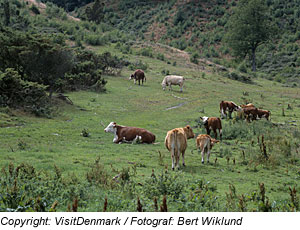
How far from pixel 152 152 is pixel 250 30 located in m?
48.5

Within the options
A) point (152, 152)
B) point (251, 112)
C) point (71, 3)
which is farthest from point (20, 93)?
point (71, 3)

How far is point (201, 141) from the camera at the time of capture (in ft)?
37.2

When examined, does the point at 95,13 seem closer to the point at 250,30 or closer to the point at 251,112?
the point at 250,30

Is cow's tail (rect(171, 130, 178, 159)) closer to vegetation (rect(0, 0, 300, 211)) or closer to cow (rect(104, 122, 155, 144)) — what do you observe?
vegetation (rect(0, 0, 300, 211))

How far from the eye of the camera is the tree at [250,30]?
55688 mm

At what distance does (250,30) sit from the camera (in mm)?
55750

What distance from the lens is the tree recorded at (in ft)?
183

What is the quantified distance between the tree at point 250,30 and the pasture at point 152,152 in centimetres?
3059

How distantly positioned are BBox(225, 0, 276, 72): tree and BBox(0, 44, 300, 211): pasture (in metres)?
30.6

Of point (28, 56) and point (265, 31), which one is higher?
point (265, 31)

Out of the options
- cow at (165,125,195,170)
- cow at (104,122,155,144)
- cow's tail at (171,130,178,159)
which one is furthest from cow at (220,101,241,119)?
cow's tail at (171,130,178,159)

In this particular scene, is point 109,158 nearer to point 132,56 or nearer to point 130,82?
point 130,82
